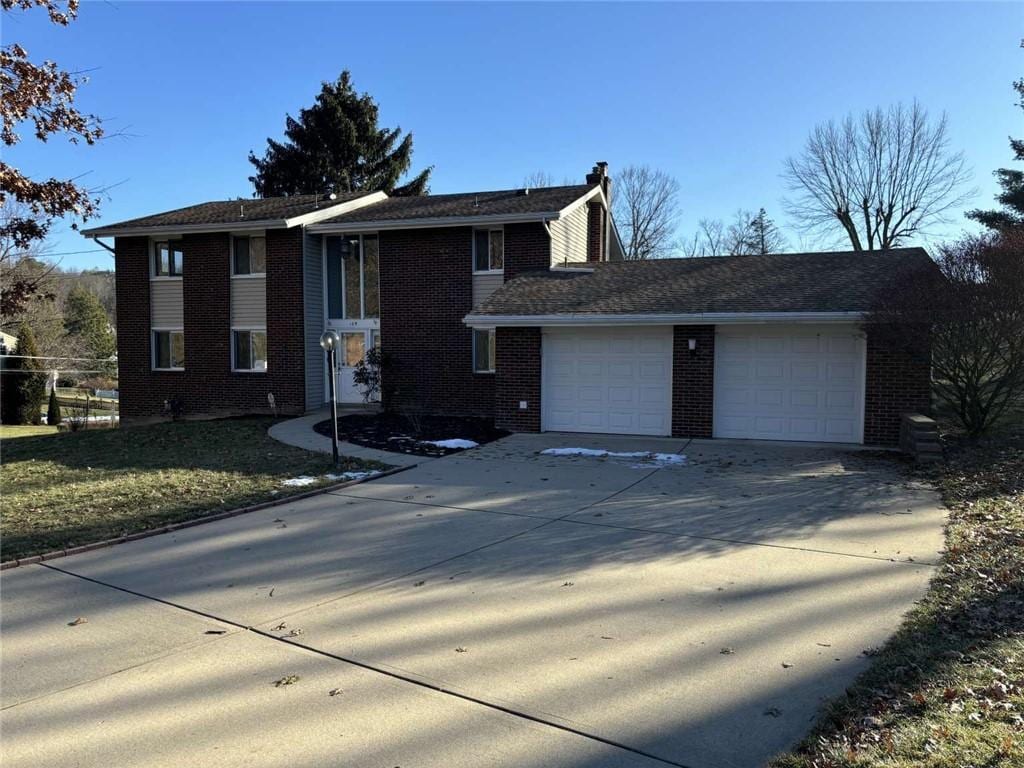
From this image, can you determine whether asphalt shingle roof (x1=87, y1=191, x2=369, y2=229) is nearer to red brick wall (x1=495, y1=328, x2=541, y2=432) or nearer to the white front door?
the white front door

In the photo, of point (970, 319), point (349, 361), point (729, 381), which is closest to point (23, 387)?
point (349, 361)

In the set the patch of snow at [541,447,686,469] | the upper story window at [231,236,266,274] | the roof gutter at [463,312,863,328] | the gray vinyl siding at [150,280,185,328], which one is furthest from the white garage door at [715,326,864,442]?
the gray vinyl siding at [150,280,185,328]

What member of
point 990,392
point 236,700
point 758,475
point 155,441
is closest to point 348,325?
point 155,441

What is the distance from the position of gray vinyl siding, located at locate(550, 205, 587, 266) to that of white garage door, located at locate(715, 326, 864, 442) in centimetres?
559

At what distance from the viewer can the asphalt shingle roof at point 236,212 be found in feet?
60.2

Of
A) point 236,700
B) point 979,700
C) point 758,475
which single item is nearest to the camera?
point 979,700

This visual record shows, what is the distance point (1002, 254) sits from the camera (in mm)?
9922

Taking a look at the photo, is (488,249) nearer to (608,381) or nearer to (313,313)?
(313,313)

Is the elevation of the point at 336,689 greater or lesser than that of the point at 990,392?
lesser

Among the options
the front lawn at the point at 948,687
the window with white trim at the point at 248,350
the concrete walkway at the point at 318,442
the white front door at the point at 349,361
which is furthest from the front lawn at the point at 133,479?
the front lawn at the point at 948,687

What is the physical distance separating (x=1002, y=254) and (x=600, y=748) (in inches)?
395

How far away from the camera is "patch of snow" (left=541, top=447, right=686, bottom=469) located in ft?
34.3

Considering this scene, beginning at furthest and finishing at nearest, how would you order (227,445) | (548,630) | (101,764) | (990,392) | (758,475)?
(227,445), (990,392), (758,475), (548,630), (101,764)

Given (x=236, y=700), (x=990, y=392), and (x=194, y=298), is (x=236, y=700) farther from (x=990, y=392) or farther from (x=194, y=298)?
(x=194, y=298)
